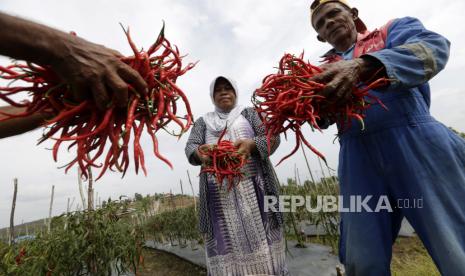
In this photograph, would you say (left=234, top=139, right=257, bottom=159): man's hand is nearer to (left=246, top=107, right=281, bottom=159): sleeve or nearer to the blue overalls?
(left=246, top=107, right=281, bottom=159): sleeve

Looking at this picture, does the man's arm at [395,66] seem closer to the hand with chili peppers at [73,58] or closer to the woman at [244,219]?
the hand with chili peppers at [73,58]

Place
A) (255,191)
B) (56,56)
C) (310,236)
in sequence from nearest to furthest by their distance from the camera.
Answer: (56,56) → (255,191) → (310,236)

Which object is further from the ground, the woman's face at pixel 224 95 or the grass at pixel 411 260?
the woman's face at pixel 224 95

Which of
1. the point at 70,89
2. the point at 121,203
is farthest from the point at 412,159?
the point at 121,203

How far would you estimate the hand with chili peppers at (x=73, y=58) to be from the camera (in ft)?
2.40

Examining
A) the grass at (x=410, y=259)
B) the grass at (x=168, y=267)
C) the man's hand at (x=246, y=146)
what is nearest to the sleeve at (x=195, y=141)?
the man's hand at (x=246, y=146)

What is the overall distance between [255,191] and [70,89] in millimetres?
2012

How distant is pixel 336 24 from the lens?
6.53 ft

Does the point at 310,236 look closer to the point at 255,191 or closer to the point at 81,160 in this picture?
the point at 255,191

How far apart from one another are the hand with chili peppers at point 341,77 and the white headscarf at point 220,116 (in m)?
1.64

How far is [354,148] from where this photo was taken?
5.77 ft

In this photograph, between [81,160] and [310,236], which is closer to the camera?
[81,160]

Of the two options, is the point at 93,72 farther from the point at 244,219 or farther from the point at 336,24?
the point at 244,219

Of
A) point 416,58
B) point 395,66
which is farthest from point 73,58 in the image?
point 416,58
